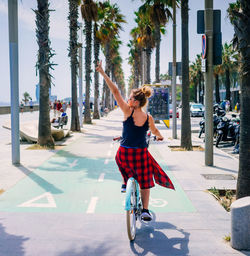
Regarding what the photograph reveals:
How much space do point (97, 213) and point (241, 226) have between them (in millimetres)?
2242

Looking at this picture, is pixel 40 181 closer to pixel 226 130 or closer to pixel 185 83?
pixel 185 83

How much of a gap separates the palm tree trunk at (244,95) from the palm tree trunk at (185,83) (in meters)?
7.42

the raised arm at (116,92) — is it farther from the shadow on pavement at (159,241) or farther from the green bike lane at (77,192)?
the green bike lane at (77,192)

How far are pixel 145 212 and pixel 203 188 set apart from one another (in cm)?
255

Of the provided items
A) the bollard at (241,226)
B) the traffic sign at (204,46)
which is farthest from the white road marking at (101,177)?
the bollard at (241,226)

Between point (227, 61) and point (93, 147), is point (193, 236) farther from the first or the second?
point (227, 61)

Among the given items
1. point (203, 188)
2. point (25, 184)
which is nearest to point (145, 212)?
point (203, 188)

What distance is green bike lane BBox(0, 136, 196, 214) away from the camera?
5.70 metres

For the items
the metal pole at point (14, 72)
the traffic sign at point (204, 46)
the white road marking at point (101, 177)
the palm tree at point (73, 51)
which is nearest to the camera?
the white road marking at point (101, 177)

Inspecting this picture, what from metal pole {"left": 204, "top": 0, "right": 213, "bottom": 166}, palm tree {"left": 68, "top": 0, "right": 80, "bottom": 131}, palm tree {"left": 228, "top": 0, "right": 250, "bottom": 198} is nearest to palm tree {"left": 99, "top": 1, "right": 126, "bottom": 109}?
palm tree {"left": 68, "top": 0, "right": 80, "bottom": 131}

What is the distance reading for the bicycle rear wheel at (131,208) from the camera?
4.05 m

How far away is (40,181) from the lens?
7.63 m

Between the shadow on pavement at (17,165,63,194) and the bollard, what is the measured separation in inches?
143

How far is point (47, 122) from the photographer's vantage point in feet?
43.2
